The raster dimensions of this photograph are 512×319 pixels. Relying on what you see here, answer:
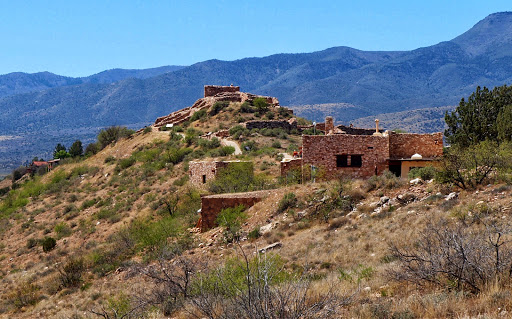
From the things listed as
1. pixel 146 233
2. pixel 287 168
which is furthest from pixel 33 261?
pixel 287 168

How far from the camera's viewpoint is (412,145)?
2533 centimetres

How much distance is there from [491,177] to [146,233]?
13.6 metres

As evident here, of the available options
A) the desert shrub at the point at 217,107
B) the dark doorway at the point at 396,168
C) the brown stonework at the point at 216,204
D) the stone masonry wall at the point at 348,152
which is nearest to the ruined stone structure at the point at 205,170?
the stone masonry wall at the point at 348,152

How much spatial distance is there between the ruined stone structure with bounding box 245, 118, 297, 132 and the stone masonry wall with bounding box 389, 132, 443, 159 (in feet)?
80.5

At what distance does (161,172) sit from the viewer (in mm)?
40719

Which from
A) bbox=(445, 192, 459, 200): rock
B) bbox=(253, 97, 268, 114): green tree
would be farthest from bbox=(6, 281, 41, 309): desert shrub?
bbox=(253, 97, 268, 114): green tree

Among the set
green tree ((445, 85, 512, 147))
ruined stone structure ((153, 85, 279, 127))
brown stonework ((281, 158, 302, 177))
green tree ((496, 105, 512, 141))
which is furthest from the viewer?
ruined stone structure ((153, 85, 279, 127))

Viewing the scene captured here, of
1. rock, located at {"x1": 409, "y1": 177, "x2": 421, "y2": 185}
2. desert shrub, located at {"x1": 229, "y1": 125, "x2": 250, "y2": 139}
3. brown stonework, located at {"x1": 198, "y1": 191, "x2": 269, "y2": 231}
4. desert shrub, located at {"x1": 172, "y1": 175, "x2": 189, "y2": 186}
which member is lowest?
desert shrub, located at {"x1": 172, "y1": 175, "x2": 189, "y2": 186}

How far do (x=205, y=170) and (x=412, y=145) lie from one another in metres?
11.8

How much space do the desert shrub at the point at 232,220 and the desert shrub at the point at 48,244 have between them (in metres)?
11.7

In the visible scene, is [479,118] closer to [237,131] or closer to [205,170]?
[205,170]

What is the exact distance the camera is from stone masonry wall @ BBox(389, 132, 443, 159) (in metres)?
25.1

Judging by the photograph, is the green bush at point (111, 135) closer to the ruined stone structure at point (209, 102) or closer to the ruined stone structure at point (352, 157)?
the ruined stone structure at point (209, 102)

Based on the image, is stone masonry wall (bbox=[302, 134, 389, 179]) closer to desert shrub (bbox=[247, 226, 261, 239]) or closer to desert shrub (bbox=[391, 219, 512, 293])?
desert shrub (bbox=[247, 226, 261, 239])
